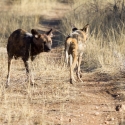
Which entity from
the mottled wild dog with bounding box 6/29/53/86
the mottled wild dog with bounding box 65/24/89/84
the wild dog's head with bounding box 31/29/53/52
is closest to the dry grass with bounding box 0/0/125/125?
the mottled wild dog with bounding box 65/24/89/84

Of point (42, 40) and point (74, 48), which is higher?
point (42, 40)

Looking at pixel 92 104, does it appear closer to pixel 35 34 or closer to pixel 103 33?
pixel 35 34

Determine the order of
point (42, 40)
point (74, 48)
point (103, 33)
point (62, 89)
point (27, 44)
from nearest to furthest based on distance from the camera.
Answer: point (62, 89), point (42, 40), point (27, 44), point (74, 48), point (103, 33)

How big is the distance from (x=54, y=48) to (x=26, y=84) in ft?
17.0

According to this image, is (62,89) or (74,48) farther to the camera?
(74,48)

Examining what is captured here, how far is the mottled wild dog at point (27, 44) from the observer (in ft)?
25.1

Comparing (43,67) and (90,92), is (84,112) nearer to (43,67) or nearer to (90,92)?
(90,92)

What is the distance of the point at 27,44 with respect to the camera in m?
7.78

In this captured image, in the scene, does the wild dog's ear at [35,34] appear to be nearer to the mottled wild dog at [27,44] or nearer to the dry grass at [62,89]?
the mottled wild dog at [27,44]

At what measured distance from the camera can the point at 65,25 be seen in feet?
46.8

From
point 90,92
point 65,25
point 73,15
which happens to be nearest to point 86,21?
point 65,25

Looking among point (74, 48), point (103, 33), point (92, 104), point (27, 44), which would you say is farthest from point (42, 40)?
point (103, 33)

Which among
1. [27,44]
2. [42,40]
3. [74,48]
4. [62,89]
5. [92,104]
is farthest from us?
[74,48]

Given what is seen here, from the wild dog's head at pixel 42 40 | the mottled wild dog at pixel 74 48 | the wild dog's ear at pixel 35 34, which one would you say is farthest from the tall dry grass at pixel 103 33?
the wild dog's ear at pixel 35 34
